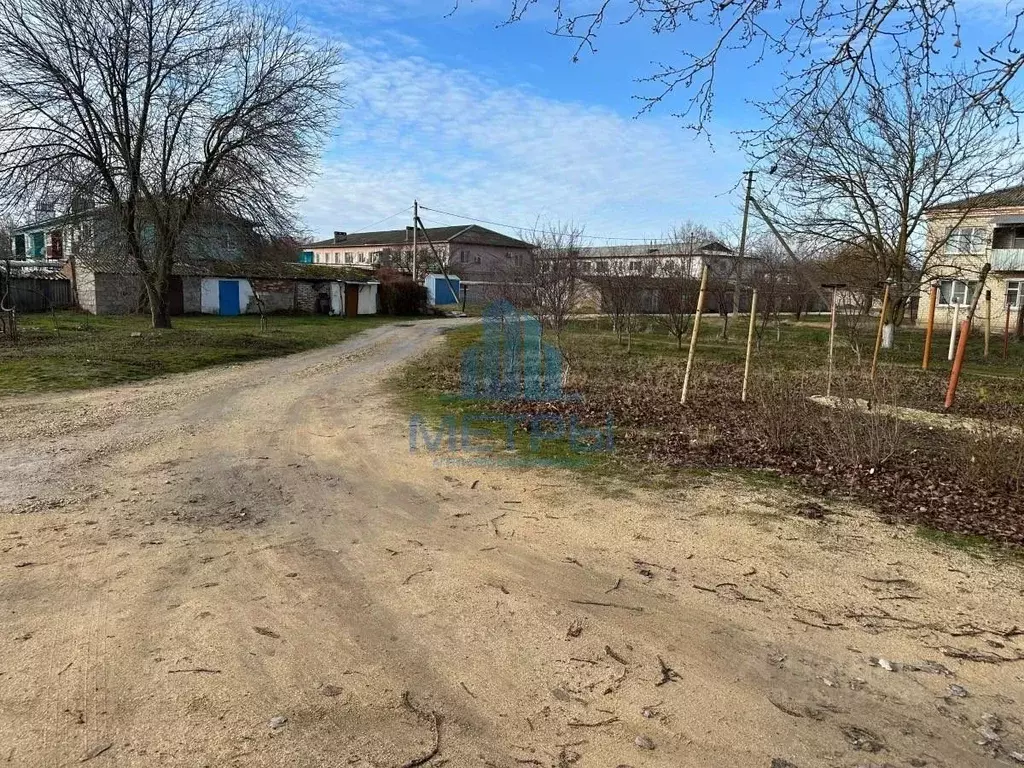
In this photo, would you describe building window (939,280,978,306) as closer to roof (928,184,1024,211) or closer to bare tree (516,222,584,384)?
roof (928,184,1024,211)

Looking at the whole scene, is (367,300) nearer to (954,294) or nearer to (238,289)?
(238,289)

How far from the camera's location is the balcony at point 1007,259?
2917 cm

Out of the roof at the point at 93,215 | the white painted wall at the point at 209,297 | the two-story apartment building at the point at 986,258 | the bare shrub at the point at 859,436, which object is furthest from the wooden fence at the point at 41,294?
the two-story apartment building at the point at 986,258

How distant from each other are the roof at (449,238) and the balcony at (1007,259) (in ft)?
121

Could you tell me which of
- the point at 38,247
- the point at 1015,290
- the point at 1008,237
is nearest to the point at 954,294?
the point at 1015,290

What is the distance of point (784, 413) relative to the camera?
21.8ft

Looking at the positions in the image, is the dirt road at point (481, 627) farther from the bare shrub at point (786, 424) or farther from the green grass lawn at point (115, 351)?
the green grass lawn at point (115, 351)

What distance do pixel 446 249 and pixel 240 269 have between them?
3276 centimetres

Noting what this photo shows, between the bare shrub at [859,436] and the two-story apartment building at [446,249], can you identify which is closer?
the bare shrub at [859,436]

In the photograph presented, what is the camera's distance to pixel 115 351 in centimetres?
1412

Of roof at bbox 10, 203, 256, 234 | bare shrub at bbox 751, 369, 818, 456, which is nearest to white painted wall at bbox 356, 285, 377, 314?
roof at bbox 10, 203, 256, 234

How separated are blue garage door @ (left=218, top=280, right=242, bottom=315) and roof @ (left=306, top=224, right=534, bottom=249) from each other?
28.9 meters

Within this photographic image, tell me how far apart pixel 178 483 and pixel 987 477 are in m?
6.57

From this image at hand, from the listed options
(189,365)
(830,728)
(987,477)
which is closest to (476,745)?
(830,728)
